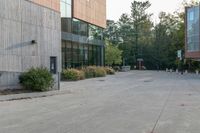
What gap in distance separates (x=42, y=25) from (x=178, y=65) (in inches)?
2845

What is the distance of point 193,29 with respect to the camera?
82000 mm

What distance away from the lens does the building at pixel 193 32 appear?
79.8 meters

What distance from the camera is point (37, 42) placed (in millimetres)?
27406

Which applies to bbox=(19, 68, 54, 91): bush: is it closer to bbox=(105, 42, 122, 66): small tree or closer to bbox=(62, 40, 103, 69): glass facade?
bbox=(62, 40, 103, 69): glass facade

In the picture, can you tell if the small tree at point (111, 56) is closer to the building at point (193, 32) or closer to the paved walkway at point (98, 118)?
the building at point (193, 32)

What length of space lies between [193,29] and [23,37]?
60.5 m

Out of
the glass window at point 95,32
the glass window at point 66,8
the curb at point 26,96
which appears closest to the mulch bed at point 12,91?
the curb at point 26,96

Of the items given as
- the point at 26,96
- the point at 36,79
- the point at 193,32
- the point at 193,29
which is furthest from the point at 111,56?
the point at 26,96

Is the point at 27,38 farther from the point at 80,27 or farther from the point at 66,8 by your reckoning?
the point at 80,27

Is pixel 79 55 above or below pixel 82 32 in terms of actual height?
below

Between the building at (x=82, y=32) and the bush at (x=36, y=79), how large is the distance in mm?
20270

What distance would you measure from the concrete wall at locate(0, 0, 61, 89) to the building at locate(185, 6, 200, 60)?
176 feet

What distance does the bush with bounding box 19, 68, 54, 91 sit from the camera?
24.5 meters

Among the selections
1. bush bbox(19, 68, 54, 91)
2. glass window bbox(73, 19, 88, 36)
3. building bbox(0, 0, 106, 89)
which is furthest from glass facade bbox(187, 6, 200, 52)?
bush bbox(19, 68, 54, 91)
